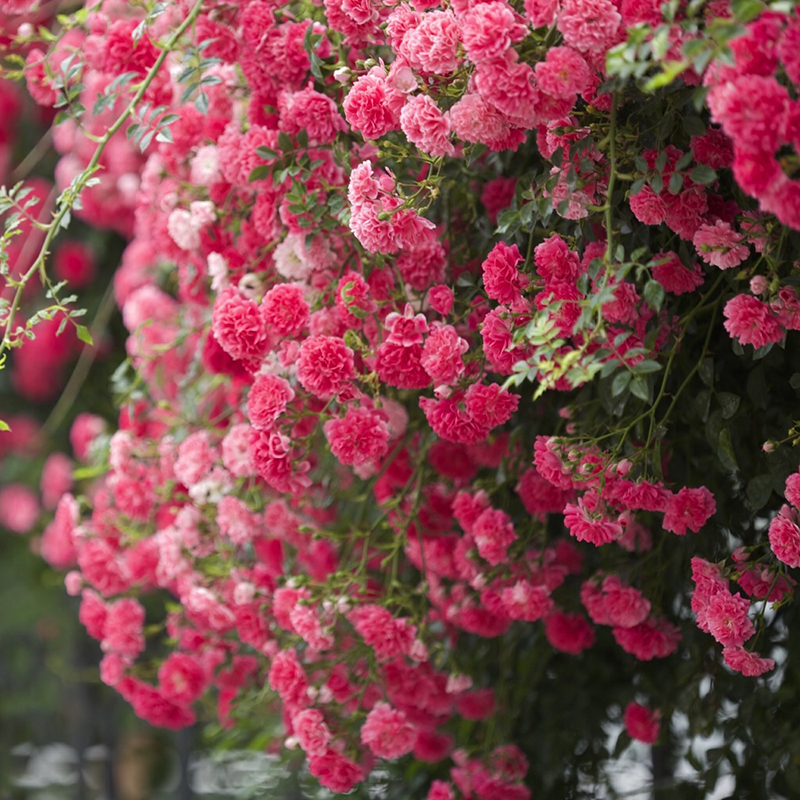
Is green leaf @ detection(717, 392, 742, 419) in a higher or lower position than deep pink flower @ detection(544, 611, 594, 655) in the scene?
higher

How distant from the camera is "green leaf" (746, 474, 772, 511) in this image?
1.01 m

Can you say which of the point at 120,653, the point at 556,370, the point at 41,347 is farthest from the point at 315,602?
the point at 41,347

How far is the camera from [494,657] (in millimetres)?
1505

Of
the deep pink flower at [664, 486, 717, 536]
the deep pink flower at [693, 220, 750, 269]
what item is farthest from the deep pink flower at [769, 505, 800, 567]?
the deep pink flower at [693, 220, 750, 269]

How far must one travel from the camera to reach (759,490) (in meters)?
1.02

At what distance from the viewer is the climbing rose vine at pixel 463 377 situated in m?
0.91

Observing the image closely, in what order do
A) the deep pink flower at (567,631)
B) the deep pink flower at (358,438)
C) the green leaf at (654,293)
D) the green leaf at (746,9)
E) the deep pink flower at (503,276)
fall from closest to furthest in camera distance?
the green leaf at (746,9) → the green leaf at (654,293) → the deep pink flower at (503,276) → the deep pink flower at (358,438) → the deep pink flower at (567,631)

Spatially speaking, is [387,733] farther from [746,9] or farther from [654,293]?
[746,9]

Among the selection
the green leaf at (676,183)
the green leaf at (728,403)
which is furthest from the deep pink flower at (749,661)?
the green leaf at (676,183)

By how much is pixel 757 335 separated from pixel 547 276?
0.19 m

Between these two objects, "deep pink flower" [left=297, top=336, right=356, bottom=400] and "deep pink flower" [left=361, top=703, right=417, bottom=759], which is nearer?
"deep pink flower" [left=297, top=336, right=356, bottom=400]

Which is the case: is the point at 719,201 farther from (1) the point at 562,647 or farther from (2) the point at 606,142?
(1) the point at 562,647

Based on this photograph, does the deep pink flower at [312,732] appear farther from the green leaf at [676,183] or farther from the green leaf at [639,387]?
the green leaf at [676,183]

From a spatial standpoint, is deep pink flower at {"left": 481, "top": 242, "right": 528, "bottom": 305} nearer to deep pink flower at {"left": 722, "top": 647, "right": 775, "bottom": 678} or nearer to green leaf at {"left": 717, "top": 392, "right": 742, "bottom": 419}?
green leaf at {"left": 717, "top": 392, "right": 742, "bottom": 419}
